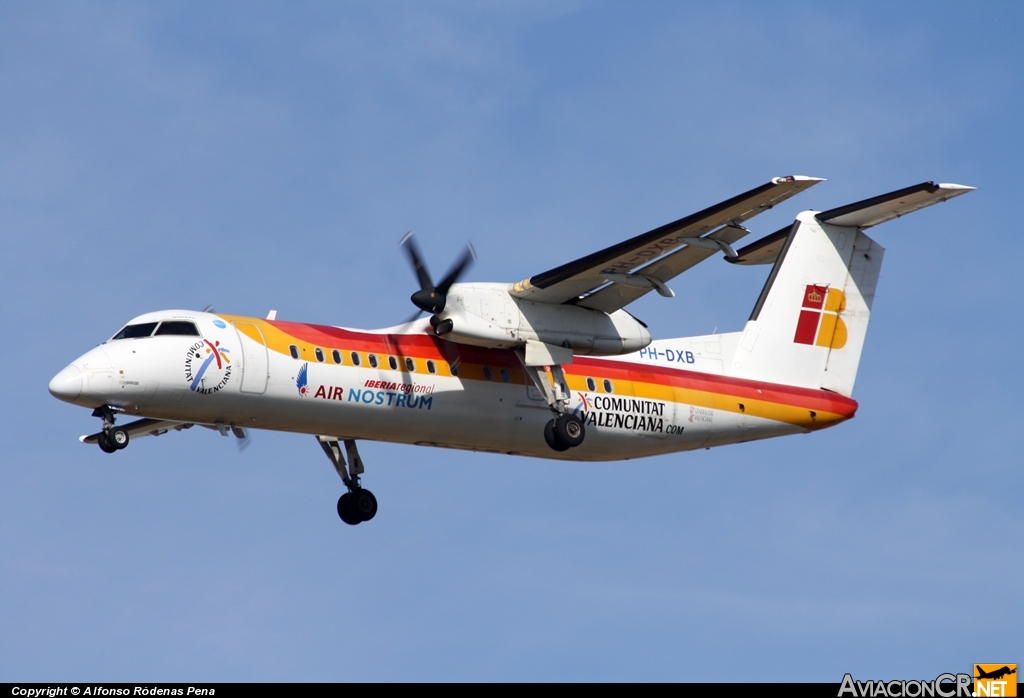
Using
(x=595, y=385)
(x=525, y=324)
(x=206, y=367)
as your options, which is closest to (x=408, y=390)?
(x=525, y=324)

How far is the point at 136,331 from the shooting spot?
18.9m

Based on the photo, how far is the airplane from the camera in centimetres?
1883

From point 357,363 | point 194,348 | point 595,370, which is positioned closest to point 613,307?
point 595,370

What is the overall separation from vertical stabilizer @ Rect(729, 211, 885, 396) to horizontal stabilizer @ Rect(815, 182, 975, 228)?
0.87 ft

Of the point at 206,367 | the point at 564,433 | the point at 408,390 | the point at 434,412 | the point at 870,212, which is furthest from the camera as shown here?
the point at 870,212

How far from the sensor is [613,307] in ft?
69.6

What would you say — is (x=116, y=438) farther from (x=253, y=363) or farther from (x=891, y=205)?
(x=891, y=205)

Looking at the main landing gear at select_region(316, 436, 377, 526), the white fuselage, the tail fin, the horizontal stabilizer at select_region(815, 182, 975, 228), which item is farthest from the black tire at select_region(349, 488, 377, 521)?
the horizontal stabilizer at select_region(815, 182, 975, 228)

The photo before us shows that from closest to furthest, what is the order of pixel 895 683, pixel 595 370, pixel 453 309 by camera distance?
pixel 895 683, pixel 453 309, pixel 595 370

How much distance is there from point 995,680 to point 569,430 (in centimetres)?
698

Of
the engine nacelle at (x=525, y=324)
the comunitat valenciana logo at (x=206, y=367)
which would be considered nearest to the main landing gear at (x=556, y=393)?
the engine nacelle at (x=525, y=324)

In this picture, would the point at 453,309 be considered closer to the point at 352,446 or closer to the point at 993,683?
the point at 352,446

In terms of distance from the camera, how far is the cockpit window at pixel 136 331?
18844 millimetres

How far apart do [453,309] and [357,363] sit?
1616 millimetres
